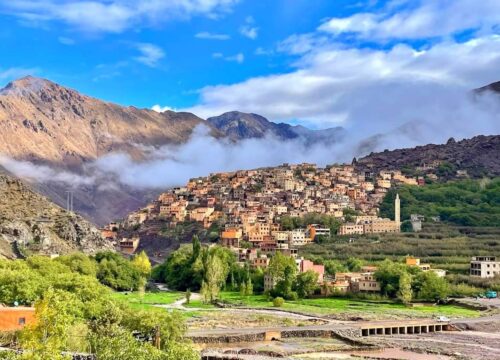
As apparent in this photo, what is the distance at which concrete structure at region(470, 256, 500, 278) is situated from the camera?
88000 mm

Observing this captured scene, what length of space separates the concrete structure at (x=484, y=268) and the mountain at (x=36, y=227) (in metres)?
56.2

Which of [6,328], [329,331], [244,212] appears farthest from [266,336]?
[244,212]

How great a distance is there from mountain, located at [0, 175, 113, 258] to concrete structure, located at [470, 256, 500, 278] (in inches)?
2212

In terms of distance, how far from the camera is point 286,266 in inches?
3246

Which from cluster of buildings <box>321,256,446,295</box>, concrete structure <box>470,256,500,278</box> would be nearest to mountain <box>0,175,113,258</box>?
cluster of buildings <box>321,256,446,295</box>

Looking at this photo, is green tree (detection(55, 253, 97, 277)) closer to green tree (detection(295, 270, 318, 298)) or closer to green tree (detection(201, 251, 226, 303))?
green tree (detection(201, 251, 226, 303))

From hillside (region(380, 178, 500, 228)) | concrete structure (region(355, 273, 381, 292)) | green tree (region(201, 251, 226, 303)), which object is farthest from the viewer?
hillside (region(380, 178, 500, 228))

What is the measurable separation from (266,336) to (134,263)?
149 ft

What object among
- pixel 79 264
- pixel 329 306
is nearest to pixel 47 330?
pixel 329 306

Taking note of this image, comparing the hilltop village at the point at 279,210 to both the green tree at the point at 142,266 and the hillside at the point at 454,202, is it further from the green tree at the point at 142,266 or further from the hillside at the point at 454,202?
the green tree at the point at 142,266

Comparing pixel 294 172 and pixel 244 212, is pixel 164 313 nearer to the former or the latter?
pixel 244 212

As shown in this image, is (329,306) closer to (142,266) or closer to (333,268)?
(333,268)

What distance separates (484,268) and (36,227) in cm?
6129

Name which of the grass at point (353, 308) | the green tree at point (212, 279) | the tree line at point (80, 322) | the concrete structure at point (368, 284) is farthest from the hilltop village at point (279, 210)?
the tree line at point (80, 322)
